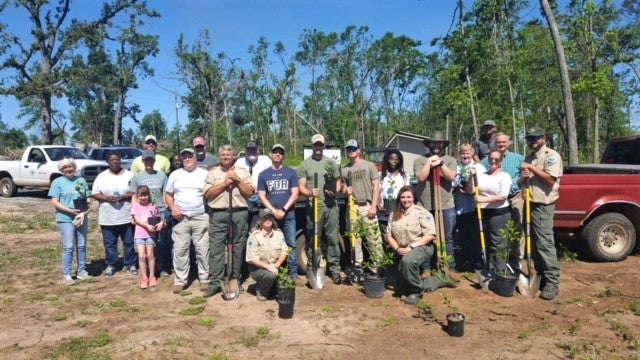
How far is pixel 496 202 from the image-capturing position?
6.11 meters

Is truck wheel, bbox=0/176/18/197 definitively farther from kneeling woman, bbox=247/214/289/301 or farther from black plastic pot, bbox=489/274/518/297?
black plastic pot, bbox=489/274/518/297

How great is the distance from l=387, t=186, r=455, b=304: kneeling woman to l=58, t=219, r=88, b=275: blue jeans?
4.34 meters

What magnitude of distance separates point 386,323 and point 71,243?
4518 millimetres

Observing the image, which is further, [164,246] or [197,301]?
[164,246]

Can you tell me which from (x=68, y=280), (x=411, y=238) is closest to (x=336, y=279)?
(x=411, y=238)

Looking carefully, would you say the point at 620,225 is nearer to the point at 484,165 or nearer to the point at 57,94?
the point at 484,165

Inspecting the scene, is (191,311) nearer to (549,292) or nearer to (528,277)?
(528,277)

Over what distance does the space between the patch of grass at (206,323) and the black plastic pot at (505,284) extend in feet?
10.9

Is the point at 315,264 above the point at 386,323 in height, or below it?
above

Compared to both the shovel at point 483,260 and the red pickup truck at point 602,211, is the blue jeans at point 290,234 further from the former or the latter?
the red pickup truck at point 602,211

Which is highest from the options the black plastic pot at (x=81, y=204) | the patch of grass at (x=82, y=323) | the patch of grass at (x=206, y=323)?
the black plastic pot at (x=81, y=204)

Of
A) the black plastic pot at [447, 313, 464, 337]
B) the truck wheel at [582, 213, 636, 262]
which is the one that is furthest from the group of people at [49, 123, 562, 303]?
the truck wheel at [582, 213, 636, 262]

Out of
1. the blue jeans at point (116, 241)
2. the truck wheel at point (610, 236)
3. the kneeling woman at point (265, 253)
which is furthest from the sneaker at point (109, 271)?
the truck wheel at point (610, 236)

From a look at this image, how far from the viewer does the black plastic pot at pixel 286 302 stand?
529cm
